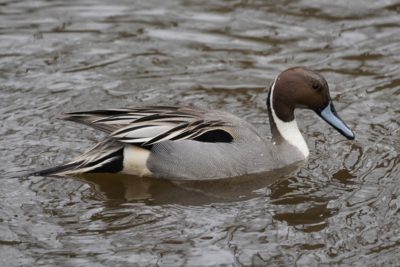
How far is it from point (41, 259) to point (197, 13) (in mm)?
5233

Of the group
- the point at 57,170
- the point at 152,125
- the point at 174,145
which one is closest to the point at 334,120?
the point at 174,145

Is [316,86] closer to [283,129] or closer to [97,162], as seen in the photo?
[283,129]

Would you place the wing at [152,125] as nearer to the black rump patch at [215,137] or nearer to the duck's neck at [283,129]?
the black rump patch at [215,137]

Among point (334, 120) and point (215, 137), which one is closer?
point (215, 137)

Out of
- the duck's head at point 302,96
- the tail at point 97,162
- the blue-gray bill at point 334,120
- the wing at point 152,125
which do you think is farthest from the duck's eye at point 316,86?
the tail at point 97,162

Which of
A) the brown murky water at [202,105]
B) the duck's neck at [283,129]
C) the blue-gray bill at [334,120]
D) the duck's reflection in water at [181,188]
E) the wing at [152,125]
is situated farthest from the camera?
the duck's neck at [283,129]

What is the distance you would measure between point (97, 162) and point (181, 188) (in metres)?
0.68

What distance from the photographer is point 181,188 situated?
7348 millimetres

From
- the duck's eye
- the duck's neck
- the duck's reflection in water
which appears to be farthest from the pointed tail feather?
the duck's eye

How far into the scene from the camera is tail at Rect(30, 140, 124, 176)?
7285 mm

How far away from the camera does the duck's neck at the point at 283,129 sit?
7.80m

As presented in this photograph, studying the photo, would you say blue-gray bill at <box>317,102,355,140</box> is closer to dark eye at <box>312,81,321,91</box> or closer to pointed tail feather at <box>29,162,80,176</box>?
dark eye at <box>312,81,321,91</box>

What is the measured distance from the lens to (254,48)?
9812 millimetres

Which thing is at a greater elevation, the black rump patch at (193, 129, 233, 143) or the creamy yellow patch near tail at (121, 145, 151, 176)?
the black rump patch at (193, 129, 233, 143)
